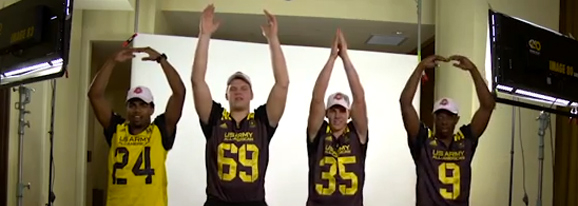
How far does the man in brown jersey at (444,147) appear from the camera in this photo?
3.89 metres

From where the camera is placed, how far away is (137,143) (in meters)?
3.81

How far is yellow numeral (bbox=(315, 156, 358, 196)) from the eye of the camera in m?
3.86

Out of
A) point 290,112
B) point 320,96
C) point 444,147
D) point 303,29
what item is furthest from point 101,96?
point 303,29

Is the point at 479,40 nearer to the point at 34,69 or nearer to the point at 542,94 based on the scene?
the point at 542,94

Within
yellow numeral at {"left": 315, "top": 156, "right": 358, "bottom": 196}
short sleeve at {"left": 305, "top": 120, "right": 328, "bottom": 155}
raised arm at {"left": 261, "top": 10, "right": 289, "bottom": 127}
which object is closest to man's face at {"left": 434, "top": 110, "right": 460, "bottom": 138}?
yellow numeral at {"left": 315, "top": 156, "right": 358, "bottom": 196}

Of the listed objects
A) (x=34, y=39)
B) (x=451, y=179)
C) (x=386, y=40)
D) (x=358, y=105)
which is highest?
(x=386, y=40)

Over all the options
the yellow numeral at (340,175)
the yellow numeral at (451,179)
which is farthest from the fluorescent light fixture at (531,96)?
the yellow numeral at (340,175)

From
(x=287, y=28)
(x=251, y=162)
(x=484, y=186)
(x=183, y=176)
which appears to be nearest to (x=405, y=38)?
(x=287, y=28)

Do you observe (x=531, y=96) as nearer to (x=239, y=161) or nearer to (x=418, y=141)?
(x=418, y=141)

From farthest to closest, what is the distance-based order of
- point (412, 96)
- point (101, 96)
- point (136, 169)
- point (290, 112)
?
point (290, 112)
point (412, 96)
point (101, 96)
point (136, 169)

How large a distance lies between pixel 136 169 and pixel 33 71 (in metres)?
0.75

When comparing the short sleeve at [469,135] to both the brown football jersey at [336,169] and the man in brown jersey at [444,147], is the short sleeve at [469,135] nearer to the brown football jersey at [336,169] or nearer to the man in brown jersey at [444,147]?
the man in brown jersey at [444,147]

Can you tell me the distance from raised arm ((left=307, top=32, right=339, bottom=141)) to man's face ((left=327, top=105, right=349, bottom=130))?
6 cm

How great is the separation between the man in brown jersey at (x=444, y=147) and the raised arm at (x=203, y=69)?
113 centimetres
